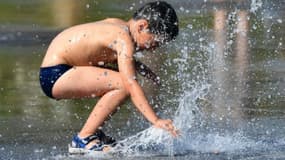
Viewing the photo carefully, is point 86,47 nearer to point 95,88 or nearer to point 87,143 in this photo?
point 95,88

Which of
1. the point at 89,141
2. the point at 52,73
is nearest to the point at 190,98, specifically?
the point at 89,141

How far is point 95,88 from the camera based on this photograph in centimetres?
577

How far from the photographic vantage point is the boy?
219 inches

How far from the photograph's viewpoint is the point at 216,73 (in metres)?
8.80

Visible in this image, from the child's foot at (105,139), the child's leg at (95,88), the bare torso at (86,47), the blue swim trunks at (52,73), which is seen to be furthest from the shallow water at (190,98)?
the bare torso at (86,47)

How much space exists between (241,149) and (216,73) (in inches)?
122

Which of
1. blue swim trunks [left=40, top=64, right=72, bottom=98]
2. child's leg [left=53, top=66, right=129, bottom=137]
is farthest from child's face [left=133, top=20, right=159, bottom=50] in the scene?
blue swim trunks [left=40, top=64, right=72, bottom=98]

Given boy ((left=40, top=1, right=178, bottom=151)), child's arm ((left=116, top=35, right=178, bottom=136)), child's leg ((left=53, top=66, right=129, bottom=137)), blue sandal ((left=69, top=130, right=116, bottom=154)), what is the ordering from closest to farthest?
child's arm ((left=116, top=35, right=178, bottom=136)) < boy ((left=40, top=1, right=178, bottom=151)) < child's leg ((left=53, top=66, right=129, bottom=137)) < blue sandal ((left=69, top=130, right=116, bottom=154))

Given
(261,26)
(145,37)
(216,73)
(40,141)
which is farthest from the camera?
(261,26)

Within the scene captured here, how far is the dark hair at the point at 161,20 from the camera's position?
5574 mm

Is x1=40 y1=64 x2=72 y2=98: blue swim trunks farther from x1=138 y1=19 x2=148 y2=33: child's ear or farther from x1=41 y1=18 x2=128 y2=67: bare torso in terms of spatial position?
x1=138 y1=19 x2=148 y2=33: child's ear

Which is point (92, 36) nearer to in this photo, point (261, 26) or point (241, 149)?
point (241, 149)

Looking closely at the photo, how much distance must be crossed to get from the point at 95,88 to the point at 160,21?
582 millimetres

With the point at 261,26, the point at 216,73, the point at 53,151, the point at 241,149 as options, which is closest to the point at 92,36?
the point at 53,151
